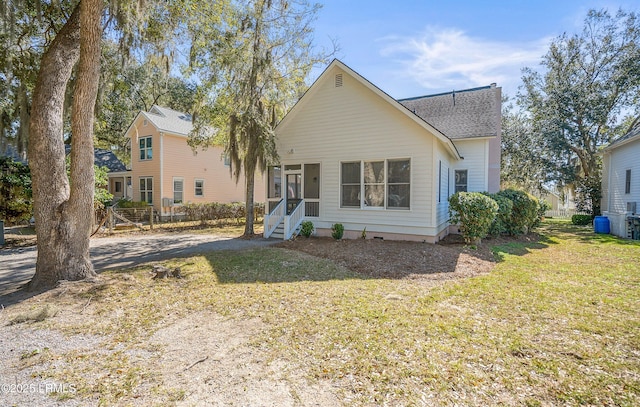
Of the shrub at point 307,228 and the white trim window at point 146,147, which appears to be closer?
the shrub at point 307,228

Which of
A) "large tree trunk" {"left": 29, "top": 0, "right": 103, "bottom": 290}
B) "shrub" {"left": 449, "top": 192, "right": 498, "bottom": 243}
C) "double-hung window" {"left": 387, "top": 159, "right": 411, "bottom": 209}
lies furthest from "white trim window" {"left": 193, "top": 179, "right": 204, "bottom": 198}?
"shrub" {"left": 449, "top": 192, "right": 498, "bottom": 243}

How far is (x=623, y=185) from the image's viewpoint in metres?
14.9

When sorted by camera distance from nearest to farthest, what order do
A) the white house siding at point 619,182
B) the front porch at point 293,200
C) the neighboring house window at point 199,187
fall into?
the front porch at point 293,200
the white house siding at point 619,182
the neighboring house window at point 199,187

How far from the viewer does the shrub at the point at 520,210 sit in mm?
12086

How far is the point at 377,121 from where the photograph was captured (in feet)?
35.0

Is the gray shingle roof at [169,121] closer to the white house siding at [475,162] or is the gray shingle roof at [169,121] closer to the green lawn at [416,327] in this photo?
the green lawn at [416,327]

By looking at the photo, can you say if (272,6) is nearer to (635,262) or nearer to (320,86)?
(320,86)

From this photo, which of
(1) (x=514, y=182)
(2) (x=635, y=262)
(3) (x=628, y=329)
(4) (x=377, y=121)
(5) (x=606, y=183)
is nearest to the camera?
(3) (x=628, y=329)

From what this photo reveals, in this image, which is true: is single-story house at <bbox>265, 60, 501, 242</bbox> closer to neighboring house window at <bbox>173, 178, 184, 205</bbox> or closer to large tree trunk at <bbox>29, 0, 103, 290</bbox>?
large tree trunk at <bbox>29, 0, 103, 290</bbox>

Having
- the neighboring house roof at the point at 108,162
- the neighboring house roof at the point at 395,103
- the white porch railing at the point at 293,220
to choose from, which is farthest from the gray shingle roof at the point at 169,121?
the white porch railing at the point at 293,220

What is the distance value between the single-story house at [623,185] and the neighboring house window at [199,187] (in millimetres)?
23361

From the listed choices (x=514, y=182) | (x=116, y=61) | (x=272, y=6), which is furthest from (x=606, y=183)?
(x=116, y=61)

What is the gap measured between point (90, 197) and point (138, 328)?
3205 mm

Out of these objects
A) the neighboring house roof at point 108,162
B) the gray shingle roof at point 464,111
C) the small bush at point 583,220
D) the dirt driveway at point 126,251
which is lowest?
the dirt driveway at point 126,251
